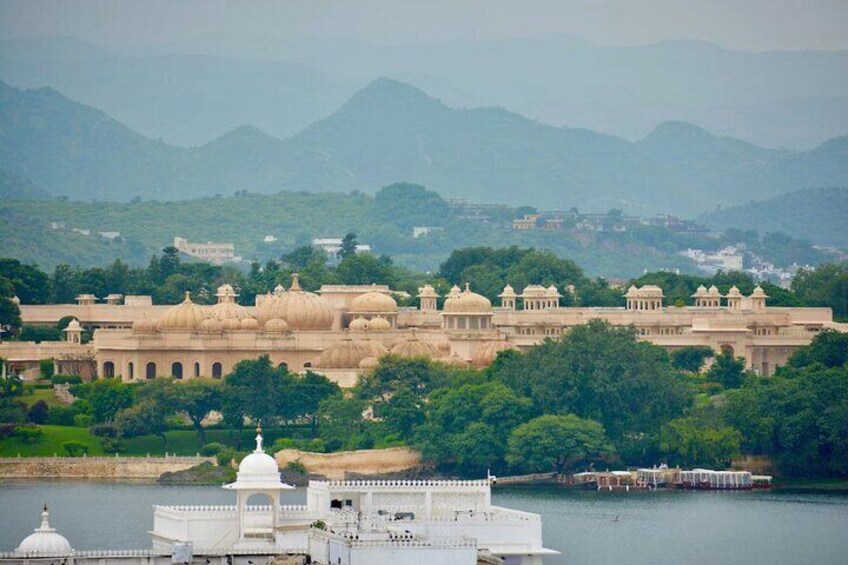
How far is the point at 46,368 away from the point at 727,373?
2332 cm

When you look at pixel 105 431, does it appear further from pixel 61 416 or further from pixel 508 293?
pixel 508 293

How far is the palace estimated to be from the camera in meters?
115

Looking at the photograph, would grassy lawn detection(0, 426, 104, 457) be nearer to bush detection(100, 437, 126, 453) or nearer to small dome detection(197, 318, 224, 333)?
bush detection(100, 437, 126, 453)

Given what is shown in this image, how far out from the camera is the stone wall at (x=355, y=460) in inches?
3696

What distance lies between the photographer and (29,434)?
9844 centimetres

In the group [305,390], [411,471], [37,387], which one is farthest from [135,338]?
[411,471]

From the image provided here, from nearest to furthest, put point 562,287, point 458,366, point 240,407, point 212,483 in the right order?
point 212,483 → point 240,407 → point 458,366 → point 562,287

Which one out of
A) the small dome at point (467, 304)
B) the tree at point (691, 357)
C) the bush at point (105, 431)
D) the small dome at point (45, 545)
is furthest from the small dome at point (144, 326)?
the small dome at point (45, 545)

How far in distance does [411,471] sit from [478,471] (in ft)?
7.09

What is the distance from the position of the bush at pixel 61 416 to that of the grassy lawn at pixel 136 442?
3.10ft

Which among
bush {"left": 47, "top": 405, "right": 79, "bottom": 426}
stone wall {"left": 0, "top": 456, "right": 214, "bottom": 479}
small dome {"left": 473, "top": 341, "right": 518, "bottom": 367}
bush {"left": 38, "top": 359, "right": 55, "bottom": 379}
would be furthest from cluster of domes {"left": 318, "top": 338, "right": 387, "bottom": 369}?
stone wall {"left": 0, "top": 456, "right": 214, "bottom": 479}

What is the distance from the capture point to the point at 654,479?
92250 mm

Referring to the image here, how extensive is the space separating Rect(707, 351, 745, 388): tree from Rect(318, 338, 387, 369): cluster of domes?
1086cm

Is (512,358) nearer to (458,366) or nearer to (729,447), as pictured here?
(458,366)
